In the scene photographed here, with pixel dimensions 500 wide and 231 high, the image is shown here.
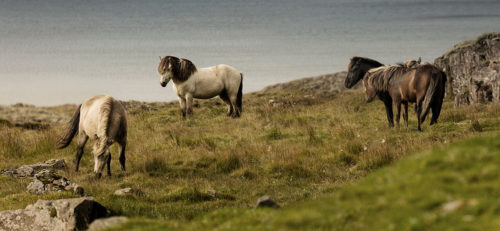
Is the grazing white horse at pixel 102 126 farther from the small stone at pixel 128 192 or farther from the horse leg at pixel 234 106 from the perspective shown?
the horse leg at pixel 234 106

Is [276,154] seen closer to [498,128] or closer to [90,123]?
[90,123]

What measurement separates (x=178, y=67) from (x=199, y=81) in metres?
1.23

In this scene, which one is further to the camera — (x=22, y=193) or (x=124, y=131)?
(x=124, y=131)

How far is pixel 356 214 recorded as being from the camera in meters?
5.26

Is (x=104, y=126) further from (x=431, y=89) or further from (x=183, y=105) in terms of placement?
(x=183, y=105)

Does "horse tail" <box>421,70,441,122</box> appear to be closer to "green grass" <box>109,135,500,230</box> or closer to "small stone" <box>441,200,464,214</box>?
"green grass" <box>109,135,500,230</box>

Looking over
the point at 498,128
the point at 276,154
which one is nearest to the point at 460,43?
the point at 498,128

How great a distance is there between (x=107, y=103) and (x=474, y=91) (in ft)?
53.2

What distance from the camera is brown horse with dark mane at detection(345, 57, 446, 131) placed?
15.5m

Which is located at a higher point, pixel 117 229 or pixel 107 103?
pixel 107 103

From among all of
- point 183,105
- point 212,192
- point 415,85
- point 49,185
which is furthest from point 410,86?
point 49,185

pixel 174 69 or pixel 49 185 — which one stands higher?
pixel 174 69

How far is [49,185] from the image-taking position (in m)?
11.4

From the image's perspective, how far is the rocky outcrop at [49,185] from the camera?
11.2 metres
